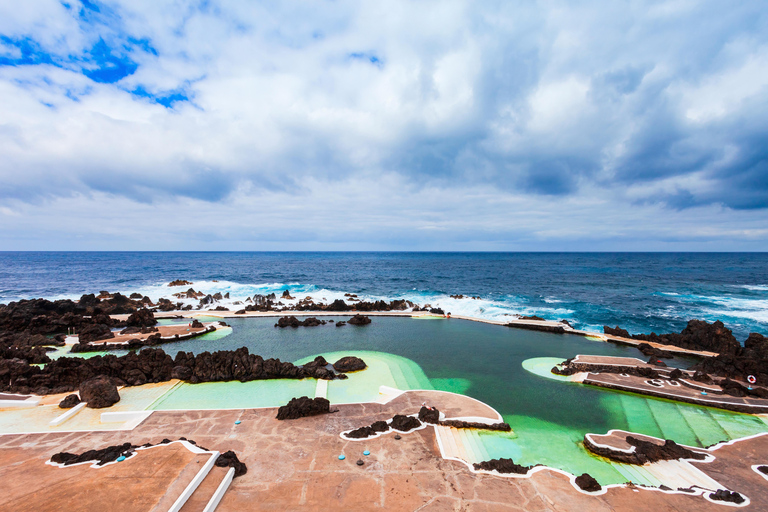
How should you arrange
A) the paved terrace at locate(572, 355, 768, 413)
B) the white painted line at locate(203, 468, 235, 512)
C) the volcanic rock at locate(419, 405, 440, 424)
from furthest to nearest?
the paved terrace at locate(572, 355, 768, 413), the volcanic rock at locate(419, 405, 440, 424), the white painted line at locate(203, 468, 235, 512)

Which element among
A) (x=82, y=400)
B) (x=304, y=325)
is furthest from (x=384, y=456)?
(x=304, y=325)

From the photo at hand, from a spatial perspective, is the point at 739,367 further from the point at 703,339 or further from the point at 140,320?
the point at 140,320

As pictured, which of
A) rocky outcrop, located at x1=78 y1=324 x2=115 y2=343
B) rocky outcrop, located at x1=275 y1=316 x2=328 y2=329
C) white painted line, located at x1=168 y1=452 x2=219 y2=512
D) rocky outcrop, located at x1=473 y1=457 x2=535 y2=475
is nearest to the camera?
white painted line, located at x1=168 y1=452 x2=219 y2=512

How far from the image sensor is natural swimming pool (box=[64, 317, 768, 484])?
40.9 ft

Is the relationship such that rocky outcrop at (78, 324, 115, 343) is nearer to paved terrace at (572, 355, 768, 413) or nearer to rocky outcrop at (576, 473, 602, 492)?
rocky outcrop at (576, 473, 602, 492)

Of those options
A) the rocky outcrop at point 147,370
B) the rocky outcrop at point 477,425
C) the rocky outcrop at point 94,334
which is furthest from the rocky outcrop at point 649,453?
the rocky outcrop at point 94,334

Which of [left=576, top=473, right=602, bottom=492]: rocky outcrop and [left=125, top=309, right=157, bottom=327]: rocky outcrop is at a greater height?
[left=576, top=473, right=602, bottom=492]: rocky outcrop

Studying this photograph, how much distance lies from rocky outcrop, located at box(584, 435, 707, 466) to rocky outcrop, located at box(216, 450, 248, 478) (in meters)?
11.9

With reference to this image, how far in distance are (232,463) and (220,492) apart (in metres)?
1.08

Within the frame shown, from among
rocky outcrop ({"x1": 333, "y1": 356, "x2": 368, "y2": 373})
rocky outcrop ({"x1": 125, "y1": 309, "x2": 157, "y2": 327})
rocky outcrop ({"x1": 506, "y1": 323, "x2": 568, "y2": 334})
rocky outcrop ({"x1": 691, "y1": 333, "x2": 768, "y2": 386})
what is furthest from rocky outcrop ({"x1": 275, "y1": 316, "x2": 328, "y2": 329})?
rocky outcrop ({"x1": 691, "y1": 333, "x2": 768, "y2": 386})

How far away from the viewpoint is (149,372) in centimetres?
1720

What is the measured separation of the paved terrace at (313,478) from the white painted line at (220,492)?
16cm

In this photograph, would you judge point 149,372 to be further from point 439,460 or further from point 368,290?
point 368,290

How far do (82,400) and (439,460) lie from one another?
15303 mm
